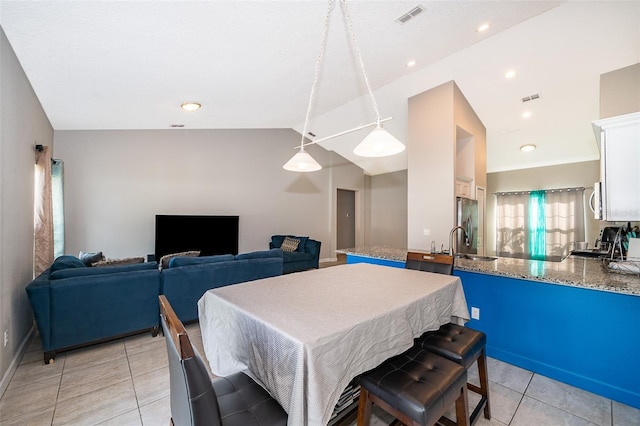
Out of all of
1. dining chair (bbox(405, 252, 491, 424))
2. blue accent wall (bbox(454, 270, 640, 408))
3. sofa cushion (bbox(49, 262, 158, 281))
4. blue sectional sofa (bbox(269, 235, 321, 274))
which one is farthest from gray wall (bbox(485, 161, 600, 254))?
sofa cushion (bbox(49, 262, 158, 281))

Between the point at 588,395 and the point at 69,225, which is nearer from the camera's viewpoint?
the point at 588,395

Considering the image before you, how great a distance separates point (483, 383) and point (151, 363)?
2.60 m

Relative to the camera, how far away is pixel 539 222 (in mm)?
5816

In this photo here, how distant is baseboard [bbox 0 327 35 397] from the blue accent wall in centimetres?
380

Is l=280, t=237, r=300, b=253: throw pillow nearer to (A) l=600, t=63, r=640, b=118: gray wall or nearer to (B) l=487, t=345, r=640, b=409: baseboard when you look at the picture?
(B) l=487, t=345, r=640, b=409: baseboard

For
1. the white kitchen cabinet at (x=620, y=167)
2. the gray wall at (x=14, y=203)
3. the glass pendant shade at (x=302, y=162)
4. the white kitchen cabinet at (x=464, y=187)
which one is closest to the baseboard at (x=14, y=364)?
the gray wall at (x=14, y=203)

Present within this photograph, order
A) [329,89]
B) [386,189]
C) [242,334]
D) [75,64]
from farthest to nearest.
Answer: [386,189]
[329,89]
[75,64]
[242,334]

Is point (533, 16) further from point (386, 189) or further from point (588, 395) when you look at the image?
point (386, 189)

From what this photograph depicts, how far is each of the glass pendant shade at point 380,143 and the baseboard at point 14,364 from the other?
3027 millimetres

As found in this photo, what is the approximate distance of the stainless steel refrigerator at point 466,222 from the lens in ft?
12.5

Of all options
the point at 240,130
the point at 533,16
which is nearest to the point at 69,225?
the point at 240,130

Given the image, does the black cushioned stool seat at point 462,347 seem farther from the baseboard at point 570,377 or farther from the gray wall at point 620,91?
the gray wall at point 620,91

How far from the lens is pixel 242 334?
4.33ft

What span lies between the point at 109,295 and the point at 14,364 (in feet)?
2.46
